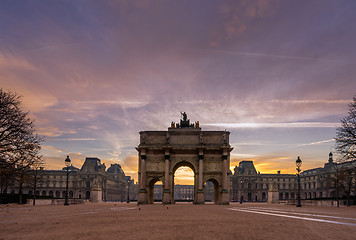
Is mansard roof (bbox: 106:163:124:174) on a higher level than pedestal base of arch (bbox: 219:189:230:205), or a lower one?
higher

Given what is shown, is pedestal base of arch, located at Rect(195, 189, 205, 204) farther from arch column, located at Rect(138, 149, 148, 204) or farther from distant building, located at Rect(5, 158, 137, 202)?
distant building, located at Rect(5, 158, 137, 202)

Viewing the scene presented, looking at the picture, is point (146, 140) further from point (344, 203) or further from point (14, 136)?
point (344, 203)

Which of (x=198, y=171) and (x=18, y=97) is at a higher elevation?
(x=18, y=97)

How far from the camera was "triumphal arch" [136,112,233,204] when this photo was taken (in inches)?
1821

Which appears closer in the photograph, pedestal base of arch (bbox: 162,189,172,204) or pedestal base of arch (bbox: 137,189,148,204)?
pedestal base of arch (bbox: 162,189,172,204)

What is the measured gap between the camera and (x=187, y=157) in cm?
4747

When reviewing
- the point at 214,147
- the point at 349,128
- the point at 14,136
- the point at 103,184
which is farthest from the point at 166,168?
the point at 103,184

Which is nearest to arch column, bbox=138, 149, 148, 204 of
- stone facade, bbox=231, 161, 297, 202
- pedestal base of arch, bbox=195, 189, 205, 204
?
pedestal base of arch, bbox=195, 189, 205, 204

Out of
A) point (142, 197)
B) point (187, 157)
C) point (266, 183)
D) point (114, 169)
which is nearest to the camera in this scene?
point (142, 197)

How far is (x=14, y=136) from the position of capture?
96.7 feet

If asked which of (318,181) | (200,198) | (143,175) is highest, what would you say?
(143,175)

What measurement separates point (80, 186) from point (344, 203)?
9964 cm

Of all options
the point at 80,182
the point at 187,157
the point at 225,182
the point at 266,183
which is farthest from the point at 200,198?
the point at 266,183

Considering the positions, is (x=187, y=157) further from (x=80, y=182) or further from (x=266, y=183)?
(x=266, y=183)
